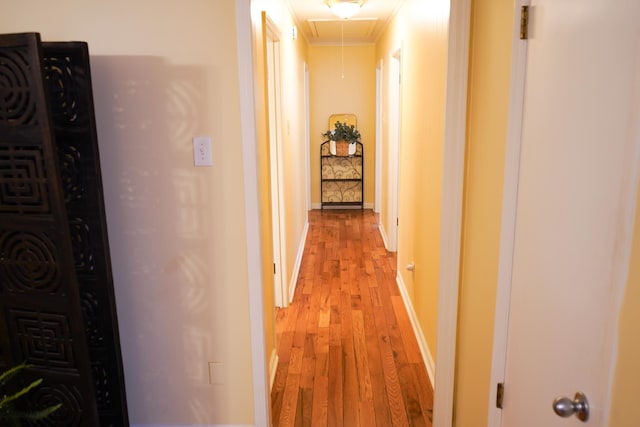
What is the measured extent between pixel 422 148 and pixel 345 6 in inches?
74.6

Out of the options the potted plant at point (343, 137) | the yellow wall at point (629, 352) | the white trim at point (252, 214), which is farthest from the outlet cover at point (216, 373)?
the potted plant at point (343, 137)

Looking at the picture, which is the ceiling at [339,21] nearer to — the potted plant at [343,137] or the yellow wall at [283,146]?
the yellow wall at [283,146]

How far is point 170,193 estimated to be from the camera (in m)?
1.97

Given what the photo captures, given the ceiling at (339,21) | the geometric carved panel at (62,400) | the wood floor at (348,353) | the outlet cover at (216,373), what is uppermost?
the ceiling at (339,21)

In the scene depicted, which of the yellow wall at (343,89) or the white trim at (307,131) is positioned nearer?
the white trim at (307,131)

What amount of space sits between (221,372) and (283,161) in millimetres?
1792

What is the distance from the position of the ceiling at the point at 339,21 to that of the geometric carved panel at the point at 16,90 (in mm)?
2906

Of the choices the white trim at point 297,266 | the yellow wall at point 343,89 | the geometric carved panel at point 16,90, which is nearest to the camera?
the geometric carved panel at point 16,90

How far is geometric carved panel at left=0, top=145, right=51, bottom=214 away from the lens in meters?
1.53

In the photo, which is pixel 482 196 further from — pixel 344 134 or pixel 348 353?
pixel 344 134

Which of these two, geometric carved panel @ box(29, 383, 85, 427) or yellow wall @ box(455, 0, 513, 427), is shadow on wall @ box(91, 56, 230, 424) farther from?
yellow wall @ box(455, 0, 513, 427)

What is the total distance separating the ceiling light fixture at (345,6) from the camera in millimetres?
4027

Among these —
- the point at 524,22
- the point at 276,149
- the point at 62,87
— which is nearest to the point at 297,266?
the point at 276,149

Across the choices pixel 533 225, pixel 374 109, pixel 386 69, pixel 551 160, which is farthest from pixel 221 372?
pixel 374 109
